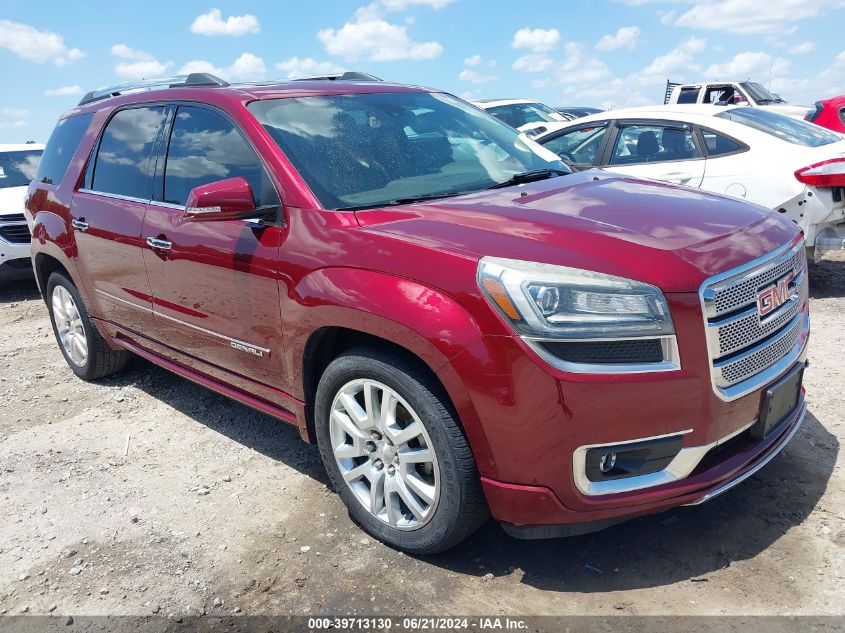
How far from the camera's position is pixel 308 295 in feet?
9.82

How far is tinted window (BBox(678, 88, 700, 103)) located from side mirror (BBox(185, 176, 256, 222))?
16921 millimetres

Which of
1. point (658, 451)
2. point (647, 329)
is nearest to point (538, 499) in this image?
point (658, 451)

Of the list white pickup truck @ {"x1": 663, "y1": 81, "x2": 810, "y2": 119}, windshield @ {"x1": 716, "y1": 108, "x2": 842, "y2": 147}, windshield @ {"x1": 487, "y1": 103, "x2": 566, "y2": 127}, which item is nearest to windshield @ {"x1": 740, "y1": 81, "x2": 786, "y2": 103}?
white pickup truck @ {"x1": 663, "y1": 81, "x2": 810, "y2": 119}

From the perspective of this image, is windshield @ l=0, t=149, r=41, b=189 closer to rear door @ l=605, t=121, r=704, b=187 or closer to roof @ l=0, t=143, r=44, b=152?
roof @ l=0, t=143, r=44, b=152

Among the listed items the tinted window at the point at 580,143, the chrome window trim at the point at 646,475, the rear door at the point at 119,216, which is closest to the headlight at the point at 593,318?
the chrome window trim at the point at 646,475

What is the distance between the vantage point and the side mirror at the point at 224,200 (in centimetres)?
311

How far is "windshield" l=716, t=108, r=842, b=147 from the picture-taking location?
21.2ft

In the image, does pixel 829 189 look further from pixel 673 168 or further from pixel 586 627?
pixel 586 627

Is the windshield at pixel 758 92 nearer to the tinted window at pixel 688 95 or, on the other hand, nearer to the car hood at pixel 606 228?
the tinted window at pixel 688 95

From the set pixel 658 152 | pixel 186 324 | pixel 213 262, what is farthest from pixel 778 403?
pixel 658 152

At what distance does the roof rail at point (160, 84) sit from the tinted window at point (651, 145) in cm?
416

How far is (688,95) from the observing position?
18016mm

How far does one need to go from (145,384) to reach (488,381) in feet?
12.0

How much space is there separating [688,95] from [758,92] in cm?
162
